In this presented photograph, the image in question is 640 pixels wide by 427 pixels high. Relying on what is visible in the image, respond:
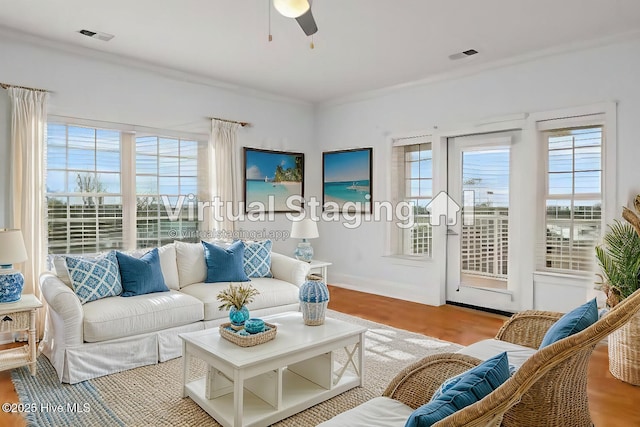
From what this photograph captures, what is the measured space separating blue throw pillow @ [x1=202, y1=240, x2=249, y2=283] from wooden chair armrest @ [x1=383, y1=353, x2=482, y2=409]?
2608 millimetres

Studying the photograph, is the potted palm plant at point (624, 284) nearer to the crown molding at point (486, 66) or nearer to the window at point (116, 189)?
the crown molding at point (486, 66)

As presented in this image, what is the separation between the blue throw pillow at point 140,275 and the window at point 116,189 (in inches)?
40.4

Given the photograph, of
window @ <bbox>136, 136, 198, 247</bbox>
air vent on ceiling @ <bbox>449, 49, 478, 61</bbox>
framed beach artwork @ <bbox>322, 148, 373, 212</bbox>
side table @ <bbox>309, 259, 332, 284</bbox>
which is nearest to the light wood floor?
side table @ <bbox>309, 259, 332, 284</bbox>

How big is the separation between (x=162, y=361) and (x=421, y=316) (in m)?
2.81

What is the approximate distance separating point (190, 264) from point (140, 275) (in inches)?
25.1

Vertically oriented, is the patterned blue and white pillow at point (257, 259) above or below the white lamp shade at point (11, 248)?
below

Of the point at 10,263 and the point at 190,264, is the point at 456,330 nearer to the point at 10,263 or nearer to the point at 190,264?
the point at 190,264

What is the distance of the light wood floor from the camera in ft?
8.73

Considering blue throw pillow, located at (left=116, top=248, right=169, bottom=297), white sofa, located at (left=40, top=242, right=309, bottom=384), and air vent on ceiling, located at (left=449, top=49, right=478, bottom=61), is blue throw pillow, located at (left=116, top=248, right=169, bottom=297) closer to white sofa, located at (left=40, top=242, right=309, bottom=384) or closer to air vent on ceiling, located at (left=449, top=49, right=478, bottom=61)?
white sofa, located at (left=40, top=242, right=309, bottom=384)

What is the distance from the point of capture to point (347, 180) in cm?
636

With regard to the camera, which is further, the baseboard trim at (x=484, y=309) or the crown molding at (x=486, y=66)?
the baseboard trim at (x=484, y=309)

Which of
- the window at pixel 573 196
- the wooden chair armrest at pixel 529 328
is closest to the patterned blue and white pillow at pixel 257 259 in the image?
the wooden chair armrest at pixel 529 328

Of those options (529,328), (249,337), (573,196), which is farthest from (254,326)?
(573,196)

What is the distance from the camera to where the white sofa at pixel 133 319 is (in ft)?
9.95
